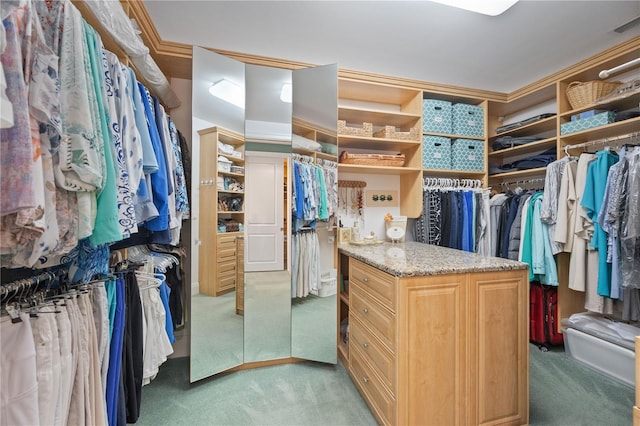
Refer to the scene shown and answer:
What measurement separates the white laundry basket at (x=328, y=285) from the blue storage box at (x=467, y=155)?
1.63 metres

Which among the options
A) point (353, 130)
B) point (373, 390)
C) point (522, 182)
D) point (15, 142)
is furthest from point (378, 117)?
point (15, 142)

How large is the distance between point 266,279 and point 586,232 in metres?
2.51

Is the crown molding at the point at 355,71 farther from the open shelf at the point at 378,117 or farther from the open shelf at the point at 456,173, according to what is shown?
the open shelf at the point at 456,173

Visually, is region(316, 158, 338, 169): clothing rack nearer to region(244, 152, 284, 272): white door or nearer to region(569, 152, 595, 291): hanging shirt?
region(244, 152, 284, 272): white door

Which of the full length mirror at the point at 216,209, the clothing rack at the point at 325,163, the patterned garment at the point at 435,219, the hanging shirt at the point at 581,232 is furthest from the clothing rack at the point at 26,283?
the hanging shirt at the point at 581,232

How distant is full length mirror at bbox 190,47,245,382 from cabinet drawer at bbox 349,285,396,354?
35.1 inches

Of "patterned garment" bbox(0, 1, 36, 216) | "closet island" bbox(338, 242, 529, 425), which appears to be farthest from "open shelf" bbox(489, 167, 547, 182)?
"patterned garment" bbox(0, 1, 36, 216)

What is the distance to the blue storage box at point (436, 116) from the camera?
2691 millimetres

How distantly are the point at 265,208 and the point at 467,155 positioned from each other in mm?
2047

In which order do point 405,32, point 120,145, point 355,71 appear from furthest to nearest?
point 355,71, point 405,32, point 120,145

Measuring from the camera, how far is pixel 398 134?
2674mm

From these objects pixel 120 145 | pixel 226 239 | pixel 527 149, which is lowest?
pixel 226 239

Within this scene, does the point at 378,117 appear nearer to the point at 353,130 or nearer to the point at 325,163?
the point at 353,130

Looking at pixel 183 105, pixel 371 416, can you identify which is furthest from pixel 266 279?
pixel 183 105
